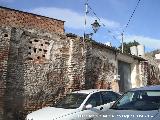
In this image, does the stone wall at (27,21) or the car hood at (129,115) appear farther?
the stone wall at (27,21)

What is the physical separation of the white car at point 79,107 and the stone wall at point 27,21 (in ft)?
15.0

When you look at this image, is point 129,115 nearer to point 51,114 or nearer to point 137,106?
point 137,106

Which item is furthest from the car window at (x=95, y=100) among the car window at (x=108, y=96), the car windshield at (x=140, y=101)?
the car windshield at (x=140, y=101)

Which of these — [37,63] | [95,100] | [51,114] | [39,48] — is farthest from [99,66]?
[51,114]

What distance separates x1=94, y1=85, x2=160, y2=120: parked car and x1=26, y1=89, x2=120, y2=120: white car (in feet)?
6.49

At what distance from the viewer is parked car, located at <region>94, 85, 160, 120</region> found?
20.4ft

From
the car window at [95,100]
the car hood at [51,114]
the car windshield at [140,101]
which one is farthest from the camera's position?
the car window at [95,100]

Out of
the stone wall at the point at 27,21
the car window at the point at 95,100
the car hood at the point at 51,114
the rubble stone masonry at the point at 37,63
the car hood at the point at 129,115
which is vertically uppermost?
the stone wall at the point at 27,21

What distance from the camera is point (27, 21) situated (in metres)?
14.0

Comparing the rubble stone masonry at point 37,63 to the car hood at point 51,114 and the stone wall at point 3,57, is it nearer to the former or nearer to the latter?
the stone wall at point 3,57

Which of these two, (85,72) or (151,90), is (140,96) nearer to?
(151,90)

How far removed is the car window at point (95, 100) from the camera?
10216 millimetres

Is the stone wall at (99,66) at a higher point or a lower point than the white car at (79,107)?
higher

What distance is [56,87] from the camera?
14141mm
